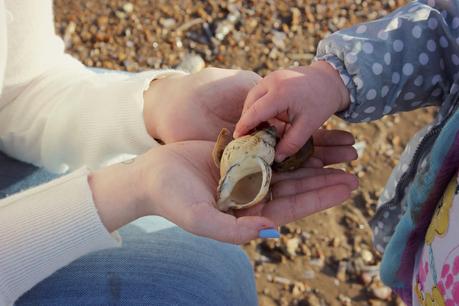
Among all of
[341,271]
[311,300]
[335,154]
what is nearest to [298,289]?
[311,300]

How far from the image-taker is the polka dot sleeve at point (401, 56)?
1246mm

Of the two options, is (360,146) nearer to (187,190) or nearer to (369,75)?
(369,75)

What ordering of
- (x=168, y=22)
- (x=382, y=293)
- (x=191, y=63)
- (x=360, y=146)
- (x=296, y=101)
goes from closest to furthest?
(x=296, y=101), (x=382, y=293), (x=360, y=146), (x=191, y=63), (x=168, y=22)

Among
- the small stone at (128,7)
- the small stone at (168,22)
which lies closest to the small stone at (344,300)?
the small stone at (168,22)

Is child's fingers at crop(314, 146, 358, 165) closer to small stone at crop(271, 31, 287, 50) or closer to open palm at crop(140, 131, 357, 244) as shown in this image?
open palm at crop(140, 131, 357, 244)

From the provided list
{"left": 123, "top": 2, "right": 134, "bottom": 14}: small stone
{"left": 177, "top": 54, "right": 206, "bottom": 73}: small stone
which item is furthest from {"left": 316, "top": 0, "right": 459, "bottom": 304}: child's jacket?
{"left": 123, "top": 2, "right": 134, "bottom": 14}: small stone

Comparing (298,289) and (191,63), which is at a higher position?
(191,63)

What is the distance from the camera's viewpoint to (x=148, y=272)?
1338 mm

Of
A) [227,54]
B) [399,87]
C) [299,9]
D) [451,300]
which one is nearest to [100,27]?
[227,54]

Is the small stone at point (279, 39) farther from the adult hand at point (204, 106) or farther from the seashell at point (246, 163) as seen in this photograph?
the seashell at point (246, 163)

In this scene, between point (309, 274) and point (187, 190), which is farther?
point (309, 274)

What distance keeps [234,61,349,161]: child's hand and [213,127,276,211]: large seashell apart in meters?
0.02

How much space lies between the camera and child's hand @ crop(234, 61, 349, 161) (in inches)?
47.6

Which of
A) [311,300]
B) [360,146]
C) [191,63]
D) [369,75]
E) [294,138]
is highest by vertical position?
[369,75]
